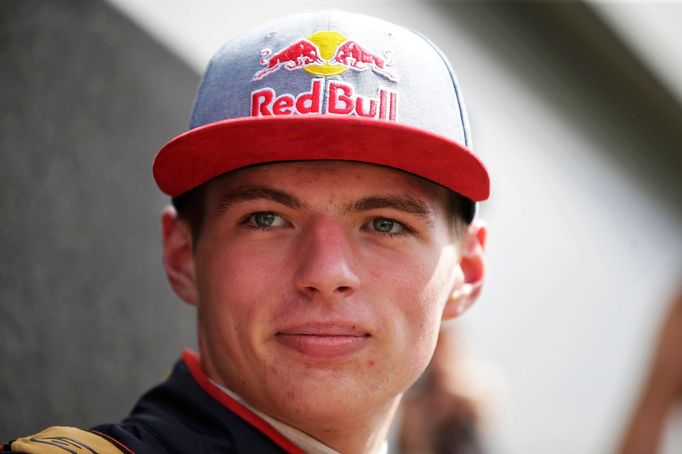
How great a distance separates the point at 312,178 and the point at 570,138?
5.05m

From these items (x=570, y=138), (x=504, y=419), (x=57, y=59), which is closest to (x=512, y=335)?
(x=504, y=419)

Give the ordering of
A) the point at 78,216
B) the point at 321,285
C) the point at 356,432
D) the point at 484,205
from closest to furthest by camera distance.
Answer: the point at 321,285 < the point at 356,432 < the point at 78,216 < the point at 484,205

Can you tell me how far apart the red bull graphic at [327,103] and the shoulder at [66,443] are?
2.42 feet

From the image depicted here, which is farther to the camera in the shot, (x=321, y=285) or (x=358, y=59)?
(x=358, y=59)

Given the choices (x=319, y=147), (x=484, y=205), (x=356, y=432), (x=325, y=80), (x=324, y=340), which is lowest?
(x=356, y=432)

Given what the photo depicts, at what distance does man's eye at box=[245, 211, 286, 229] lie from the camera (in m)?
1.93

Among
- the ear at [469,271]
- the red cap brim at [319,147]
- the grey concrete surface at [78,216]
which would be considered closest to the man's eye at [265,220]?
the red cap brim at [319,147]

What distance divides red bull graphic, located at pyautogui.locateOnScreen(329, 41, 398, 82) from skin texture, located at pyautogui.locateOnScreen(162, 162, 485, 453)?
21cm

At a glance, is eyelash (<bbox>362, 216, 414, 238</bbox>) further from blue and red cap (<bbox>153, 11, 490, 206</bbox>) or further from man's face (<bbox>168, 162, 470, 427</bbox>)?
blue and red cap (<bbox>153, 11, 490, 206</bbox>)

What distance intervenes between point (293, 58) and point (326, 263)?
480mm

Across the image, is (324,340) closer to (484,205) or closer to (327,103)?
(327,103)

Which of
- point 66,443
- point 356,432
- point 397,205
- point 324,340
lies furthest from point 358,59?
point 66,443

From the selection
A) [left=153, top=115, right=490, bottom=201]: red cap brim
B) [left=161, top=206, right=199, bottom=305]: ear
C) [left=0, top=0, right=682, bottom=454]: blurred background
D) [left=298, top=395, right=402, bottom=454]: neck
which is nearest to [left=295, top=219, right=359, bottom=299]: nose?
[left=153, top=115, right=490, bottom=201]: red cap brim

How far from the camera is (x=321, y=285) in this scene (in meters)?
1.77
